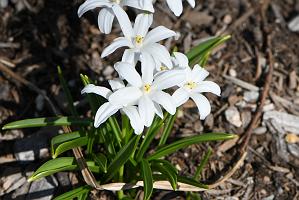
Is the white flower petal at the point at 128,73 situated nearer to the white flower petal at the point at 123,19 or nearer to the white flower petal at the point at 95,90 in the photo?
the white flower petal at the point at 95,90

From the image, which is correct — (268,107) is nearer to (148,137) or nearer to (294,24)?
(294,24)

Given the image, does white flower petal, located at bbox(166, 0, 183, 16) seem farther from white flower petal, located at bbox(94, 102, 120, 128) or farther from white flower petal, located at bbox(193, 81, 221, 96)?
white flower petal, located at bbox(94, 102, 120, 128)

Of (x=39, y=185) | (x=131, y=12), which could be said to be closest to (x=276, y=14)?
(x=131, y=12)

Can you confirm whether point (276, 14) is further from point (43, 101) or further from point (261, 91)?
point (43, 101)

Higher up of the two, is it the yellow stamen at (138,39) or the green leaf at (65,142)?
the yellow stamen at (138,39)

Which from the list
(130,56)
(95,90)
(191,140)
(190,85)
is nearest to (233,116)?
(191,140)

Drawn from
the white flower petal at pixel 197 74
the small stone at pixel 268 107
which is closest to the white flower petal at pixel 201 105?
the white flower petal at pixel 197 74

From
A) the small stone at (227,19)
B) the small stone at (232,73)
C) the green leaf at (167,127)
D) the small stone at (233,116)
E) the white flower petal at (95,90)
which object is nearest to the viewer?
the white flower petal at (95,90)
